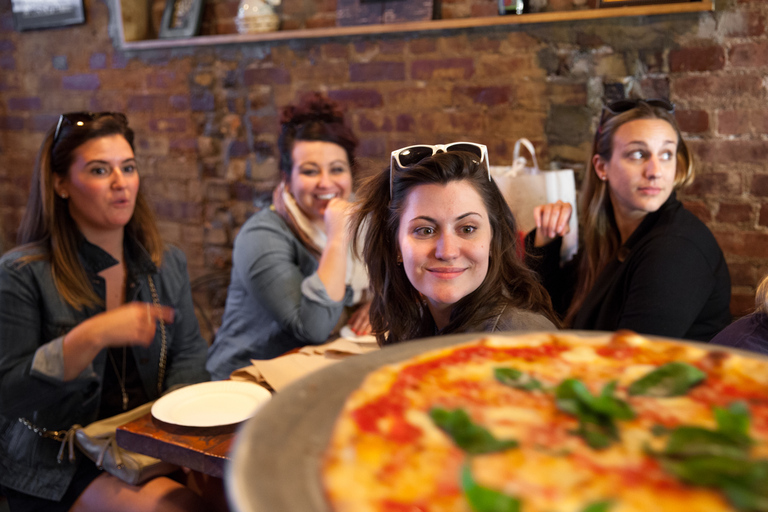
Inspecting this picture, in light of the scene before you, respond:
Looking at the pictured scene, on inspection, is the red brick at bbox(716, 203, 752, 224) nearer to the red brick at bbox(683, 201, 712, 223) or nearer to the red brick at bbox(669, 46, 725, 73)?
the red brick at bbox(683, 201, 712, 223)

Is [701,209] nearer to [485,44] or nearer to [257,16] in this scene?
[485,44]

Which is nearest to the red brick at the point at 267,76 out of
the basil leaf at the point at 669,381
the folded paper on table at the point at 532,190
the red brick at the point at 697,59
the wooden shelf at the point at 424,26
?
the wooden shelf at the point at 424,26

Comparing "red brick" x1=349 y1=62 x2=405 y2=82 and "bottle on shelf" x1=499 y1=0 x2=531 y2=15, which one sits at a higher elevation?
"bottle on shelf" x1=499 y1=0 x2=531 y2=15

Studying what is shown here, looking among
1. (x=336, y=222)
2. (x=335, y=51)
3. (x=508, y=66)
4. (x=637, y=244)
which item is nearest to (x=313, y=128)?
(x=336, y=222)

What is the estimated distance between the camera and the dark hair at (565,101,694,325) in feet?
6.89

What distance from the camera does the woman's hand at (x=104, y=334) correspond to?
5.18 feet

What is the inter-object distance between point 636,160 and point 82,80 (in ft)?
9.85

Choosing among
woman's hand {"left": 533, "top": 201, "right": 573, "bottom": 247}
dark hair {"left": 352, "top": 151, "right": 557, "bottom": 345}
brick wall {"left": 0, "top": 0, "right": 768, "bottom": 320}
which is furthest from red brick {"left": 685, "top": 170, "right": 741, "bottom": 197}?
dark hair {"left": 352, "top": 151, "right": 557, "bottom": 345}

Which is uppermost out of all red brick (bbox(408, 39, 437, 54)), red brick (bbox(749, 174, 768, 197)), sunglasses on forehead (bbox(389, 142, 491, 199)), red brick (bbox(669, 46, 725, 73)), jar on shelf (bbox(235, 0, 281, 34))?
jar on shelf (bbox(235, 0, 281, 34))

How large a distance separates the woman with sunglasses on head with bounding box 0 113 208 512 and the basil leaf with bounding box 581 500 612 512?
128cm

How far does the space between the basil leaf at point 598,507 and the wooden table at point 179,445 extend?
2.88ft

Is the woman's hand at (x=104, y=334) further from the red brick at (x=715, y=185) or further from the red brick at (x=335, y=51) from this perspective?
the red brick at (x=715, y=185)

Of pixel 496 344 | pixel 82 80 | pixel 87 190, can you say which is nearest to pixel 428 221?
pixel 496 344

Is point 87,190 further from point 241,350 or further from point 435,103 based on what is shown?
point 435,103
